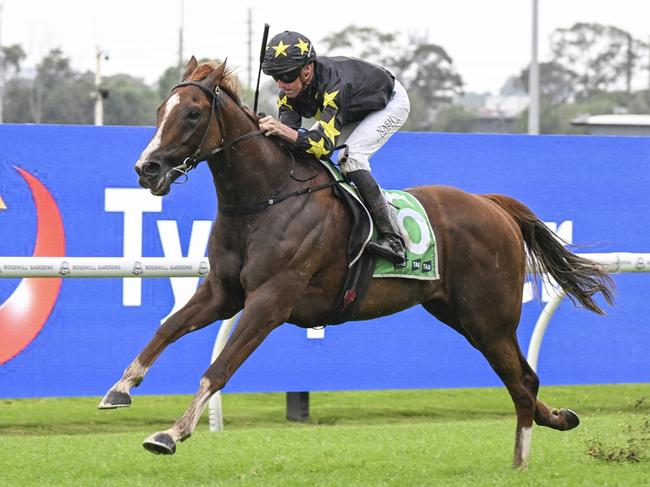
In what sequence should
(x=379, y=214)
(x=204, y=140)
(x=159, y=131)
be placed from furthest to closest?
(x=379, y=214)
(x=204, y=140)
(x=159, y=131)

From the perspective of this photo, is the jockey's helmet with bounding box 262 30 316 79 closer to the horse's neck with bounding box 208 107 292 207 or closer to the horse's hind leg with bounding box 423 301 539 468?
the horse's neck with bounding box 208 107 292 207

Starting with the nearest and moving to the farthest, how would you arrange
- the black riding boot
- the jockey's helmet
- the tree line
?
the jockey's helmet, the black riding boot, the tree line

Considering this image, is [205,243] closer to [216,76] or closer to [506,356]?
[506,356]

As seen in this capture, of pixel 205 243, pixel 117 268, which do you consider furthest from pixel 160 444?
pixel 205 243

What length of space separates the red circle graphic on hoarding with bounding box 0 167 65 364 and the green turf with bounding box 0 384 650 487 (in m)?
0.61

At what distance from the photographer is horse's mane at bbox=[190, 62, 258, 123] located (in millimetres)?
5312

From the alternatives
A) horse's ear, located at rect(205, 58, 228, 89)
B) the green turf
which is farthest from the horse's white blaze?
the green turf

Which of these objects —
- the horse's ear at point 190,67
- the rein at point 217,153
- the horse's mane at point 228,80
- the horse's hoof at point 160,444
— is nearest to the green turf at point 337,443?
the horse's hoof at point 160,444

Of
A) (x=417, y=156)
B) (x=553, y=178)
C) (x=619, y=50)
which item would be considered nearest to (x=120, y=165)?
(x=417, y=156)

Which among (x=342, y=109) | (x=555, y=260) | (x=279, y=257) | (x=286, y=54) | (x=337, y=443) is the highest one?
(x=286, y=54)

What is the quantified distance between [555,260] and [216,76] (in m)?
2.38

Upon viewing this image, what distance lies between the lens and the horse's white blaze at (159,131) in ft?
16.1

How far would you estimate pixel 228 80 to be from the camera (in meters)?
5.39

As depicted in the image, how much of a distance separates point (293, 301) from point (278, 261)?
0.65ft
